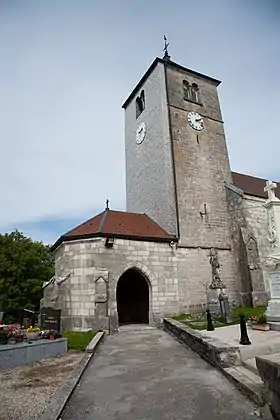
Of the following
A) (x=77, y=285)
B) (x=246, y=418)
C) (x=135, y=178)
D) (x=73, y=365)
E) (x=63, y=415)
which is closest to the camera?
(x=246, y=418)

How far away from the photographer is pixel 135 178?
21.0 metres

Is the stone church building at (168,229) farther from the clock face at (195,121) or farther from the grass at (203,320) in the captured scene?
the grass at (203,320)

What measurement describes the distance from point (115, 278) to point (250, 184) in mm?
12995

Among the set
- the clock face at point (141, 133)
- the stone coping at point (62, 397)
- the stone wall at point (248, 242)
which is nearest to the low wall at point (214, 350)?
the stone coping at point (62, 397)

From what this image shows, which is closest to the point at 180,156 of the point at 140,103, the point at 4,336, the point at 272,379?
the point at 140,103

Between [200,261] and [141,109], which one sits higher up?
[141,109]

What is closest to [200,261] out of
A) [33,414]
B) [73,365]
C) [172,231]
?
[172,231]

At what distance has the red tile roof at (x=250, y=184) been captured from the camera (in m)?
19.0

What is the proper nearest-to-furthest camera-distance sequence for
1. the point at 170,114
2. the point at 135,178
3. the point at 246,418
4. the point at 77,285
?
1. the point at 246,418
2. the point at 77,285
3. the point at 170,114
4. the point at 135,178

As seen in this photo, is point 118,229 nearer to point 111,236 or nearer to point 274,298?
point 111,236

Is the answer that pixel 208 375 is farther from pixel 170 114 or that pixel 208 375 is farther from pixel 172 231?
pixel 170 114

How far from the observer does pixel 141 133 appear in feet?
68.7

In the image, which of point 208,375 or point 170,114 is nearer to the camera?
point 208,375

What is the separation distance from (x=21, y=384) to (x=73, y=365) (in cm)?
144
